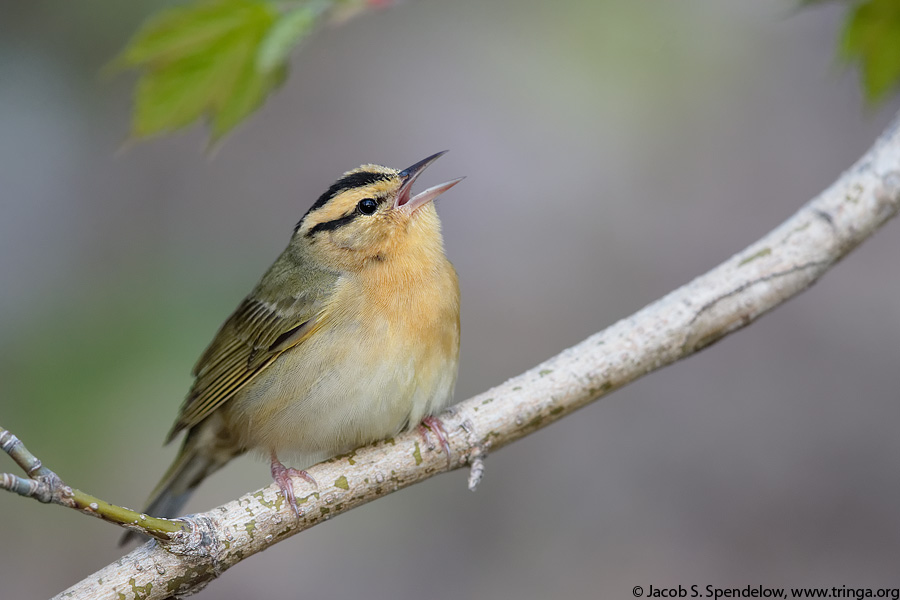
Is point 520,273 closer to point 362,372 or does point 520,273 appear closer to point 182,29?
point 362,372

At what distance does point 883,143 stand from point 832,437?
11.5ft

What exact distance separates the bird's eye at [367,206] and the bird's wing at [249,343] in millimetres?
512

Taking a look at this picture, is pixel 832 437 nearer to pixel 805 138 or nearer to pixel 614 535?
pixel 614 535

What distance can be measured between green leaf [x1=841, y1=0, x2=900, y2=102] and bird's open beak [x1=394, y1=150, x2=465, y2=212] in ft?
6.35

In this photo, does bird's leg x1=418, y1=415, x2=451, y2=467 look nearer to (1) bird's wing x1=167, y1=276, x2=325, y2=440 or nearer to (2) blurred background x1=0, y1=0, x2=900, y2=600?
(1) bird's wing x1=167, y1=276, x2=325, y2=440

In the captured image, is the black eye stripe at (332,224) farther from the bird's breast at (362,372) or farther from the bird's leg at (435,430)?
the bird's leg at (435,430)

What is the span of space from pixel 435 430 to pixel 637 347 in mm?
972

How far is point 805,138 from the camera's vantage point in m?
8.16

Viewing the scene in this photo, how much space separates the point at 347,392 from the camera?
12.9 feet

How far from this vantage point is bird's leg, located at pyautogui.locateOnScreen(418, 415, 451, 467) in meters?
3.76

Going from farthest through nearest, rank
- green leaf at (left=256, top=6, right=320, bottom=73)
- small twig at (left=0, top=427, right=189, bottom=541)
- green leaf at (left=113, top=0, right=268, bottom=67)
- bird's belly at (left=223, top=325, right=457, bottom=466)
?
1. bird's belly at (left=223, top=325, right=457, bottom=466)
2. green leaf at (left=113, top=0, right=268, bottom=67)
3. green leaf at (left=256, top=6, right=320, bottom=73)
4. small twig at (left=0, top=427, right=189, bottom=541)

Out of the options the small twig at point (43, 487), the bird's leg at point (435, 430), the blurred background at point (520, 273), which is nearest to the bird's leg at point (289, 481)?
the bird's leg at point (435, 430)

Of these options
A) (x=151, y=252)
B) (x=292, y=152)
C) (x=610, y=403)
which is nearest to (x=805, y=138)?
(x=610, y=403)

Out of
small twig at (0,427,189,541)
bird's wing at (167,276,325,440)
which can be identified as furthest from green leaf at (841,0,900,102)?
small twig at (0,427,189,541)
